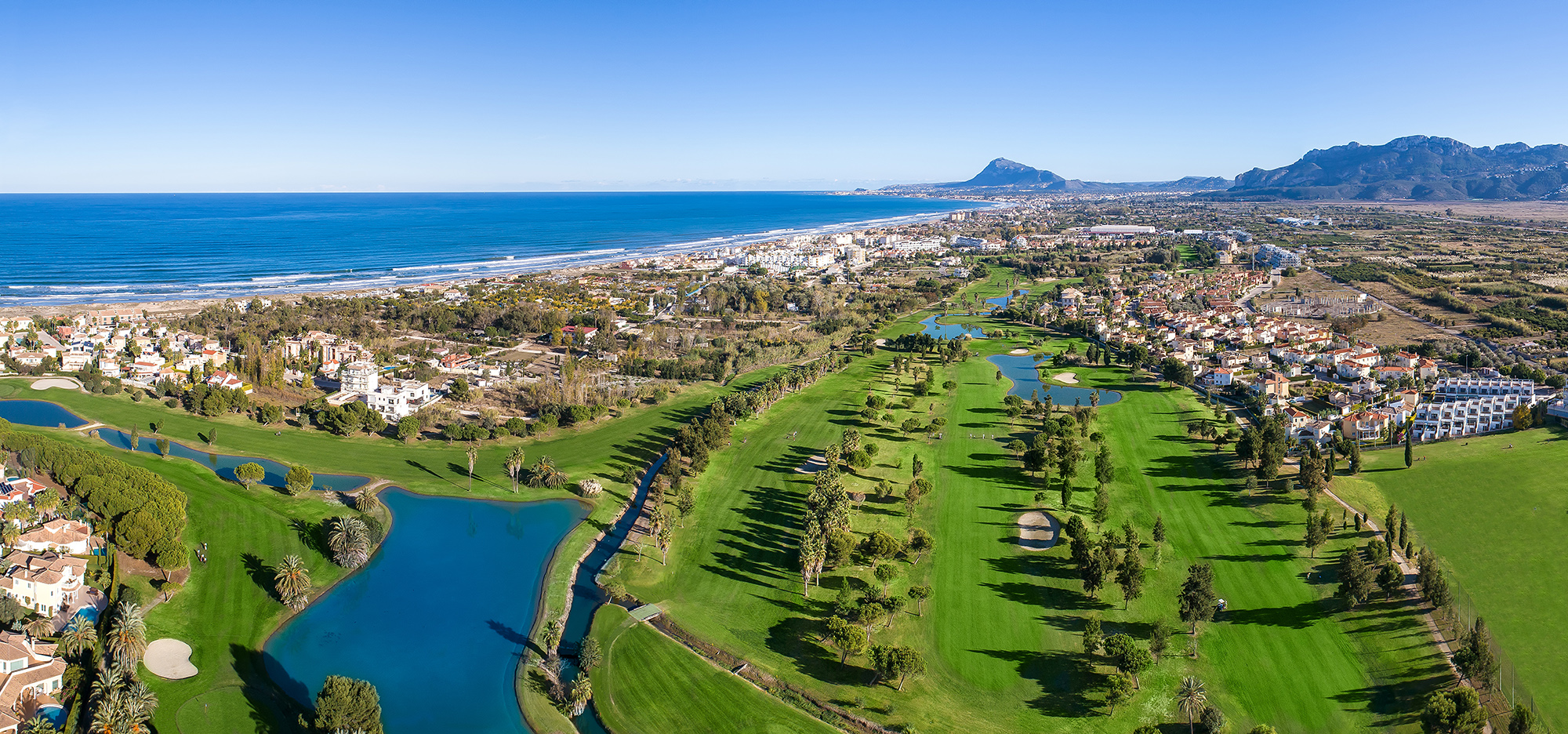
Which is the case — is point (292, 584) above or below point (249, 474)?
below

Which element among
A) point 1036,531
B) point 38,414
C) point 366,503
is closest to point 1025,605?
point 1036,531

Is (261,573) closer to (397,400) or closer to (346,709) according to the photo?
(346,709)

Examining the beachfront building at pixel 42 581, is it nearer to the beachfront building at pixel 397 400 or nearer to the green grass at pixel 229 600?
the green grass at pixel 229 600

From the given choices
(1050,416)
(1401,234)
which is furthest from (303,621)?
(1401,234)

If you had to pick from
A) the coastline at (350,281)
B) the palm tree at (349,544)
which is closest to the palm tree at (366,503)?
Answer: the palm tree at (349,544)

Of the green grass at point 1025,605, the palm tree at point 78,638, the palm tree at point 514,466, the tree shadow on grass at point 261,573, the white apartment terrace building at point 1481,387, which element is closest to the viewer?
the green grass at point 1025,605

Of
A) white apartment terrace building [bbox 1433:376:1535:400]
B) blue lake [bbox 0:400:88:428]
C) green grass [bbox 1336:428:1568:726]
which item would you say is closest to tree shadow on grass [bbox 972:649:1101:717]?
green grass [bbox 1336:428:1568:726]

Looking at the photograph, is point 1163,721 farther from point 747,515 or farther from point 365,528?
point 365,528
